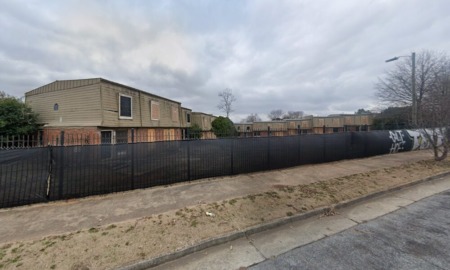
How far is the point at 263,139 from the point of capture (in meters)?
8.37

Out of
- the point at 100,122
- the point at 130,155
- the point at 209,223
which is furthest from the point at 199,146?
the point at 100,122

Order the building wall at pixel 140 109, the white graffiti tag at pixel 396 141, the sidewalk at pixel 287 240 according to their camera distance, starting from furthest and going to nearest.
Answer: the building wall at pixel 140 109 → the white graffiti tag at pixel 396 141 → the sidewalk at pixel 287 240

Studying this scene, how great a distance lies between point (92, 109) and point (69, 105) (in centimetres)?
253

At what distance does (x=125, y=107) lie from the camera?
15789mm

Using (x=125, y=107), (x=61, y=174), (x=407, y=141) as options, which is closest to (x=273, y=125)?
(x=407, y=141)

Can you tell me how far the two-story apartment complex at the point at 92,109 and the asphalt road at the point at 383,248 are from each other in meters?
11.4

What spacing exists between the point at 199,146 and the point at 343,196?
469 centimetres

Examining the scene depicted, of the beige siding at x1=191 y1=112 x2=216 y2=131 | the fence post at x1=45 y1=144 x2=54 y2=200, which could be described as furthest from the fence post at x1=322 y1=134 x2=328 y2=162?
the beige siding at x1=191 y1=112 x2=216 y2=131

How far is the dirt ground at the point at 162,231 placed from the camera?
2.88m

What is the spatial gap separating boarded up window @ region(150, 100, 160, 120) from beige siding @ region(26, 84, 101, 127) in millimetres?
5430

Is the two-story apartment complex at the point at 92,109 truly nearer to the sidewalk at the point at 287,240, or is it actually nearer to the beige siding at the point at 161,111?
the beige siding at the point at 161,111

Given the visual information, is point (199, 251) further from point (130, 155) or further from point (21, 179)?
point (21, 179)

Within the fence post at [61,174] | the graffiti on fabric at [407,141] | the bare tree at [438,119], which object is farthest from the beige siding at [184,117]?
the bare tree at [438,119]

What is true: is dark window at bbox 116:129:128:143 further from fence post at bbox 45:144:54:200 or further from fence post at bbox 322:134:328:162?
fence post at bbox 322:134:328:162
